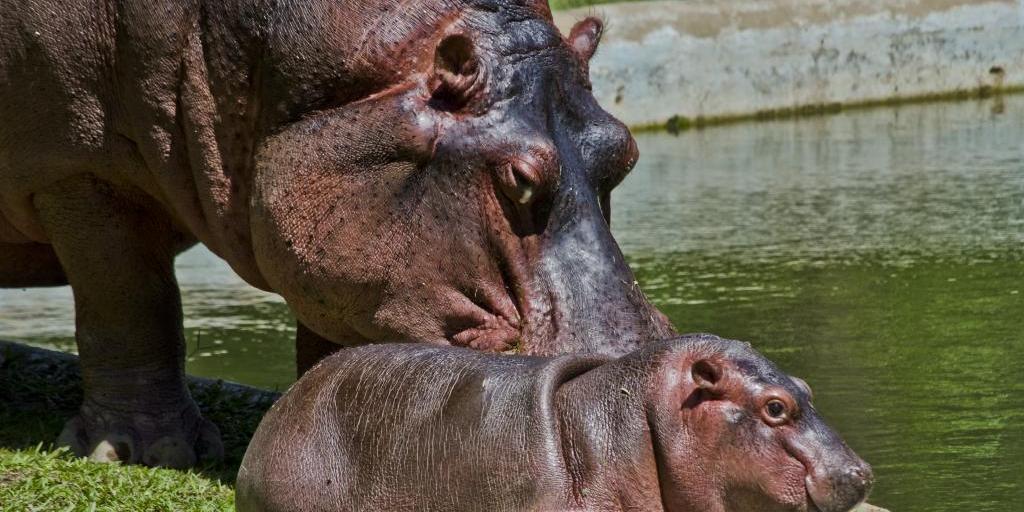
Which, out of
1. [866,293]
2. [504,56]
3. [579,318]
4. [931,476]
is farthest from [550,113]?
[866,293]

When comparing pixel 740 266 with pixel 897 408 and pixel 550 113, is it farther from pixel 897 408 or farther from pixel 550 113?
pixel 550 113

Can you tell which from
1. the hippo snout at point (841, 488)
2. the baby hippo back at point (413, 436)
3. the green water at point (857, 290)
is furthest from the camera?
the green water at point (857, 290)

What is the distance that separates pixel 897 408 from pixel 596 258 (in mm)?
1869

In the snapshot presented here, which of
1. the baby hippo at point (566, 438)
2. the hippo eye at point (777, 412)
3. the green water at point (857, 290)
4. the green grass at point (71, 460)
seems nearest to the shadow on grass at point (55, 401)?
the green grass at point (71, 460)

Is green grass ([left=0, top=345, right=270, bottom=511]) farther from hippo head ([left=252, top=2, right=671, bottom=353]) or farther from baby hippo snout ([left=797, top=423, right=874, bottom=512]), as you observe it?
baby hippo snout ([left=797, top=423, right=874, bottom=512])

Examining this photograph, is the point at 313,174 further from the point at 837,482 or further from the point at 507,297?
the point at 837,482

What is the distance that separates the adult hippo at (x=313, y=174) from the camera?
14.7ft

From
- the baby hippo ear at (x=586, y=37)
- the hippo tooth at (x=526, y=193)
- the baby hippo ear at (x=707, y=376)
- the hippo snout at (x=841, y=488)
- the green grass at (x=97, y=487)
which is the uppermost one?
the baby hippo ear at (x=586, y=37)

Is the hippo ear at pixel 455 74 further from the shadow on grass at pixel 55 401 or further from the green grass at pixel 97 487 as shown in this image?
the shadow on grass at pixel 55 401

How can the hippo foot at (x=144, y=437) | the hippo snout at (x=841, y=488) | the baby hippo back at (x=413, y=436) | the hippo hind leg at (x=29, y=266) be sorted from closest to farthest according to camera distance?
the hippo snout at (x=841, y=488), the baby hippo back at (x=413, y=436), the hippo foot at (x=144, y=437), the hippo hind leg at (x=29, y=266)

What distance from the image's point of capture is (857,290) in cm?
822

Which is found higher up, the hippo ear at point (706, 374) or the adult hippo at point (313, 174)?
the adult hippo at point (313, 174)

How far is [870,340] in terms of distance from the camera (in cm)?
708

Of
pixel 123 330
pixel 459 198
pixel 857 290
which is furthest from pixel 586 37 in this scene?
pixel 857 290
